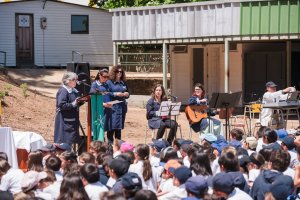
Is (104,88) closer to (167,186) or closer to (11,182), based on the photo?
(167,186)

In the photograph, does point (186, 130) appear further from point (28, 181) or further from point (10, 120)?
point (28, 181)

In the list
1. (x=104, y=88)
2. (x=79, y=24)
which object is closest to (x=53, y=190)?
(x=104, y=88)

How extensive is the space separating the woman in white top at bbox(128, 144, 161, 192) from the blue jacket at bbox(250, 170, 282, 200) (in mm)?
1282

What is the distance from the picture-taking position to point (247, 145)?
40.5 feet

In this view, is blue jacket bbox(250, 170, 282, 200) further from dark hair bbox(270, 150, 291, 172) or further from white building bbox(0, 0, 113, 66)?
white building bbox(0, 0, 113, 66)

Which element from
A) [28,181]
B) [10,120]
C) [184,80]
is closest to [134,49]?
[184,80]

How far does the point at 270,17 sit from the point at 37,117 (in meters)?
7.94

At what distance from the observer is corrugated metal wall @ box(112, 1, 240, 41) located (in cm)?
2517

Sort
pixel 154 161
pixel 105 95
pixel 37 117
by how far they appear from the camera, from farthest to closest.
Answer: pixel 37 117
pixel 105 95
pixel 154 161

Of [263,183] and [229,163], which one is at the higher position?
[229,163]

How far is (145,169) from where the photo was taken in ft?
31.7

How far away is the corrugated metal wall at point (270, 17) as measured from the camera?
23.9m

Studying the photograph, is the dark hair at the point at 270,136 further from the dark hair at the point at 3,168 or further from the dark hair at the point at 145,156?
the dark hair at the point at 3,168

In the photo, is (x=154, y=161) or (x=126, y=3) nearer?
(x=154, y=161)
